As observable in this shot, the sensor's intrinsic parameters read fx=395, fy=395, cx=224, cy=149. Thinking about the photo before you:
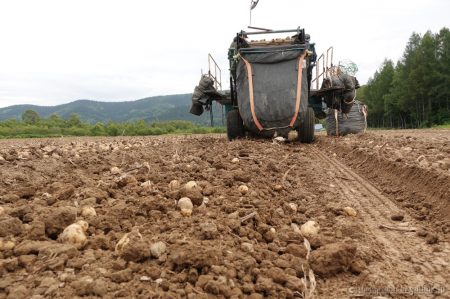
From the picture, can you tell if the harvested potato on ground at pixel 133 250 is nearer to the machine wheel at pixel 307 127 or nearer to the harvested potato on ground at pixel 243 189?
the harvested potato on ground at pixel 243 189

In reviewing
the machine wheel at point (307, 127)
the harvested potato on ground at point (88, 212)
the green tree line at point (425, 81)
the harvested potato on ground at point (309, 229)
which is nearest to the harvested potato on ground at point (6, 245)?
the harvested potato on ground at point (88, 212)

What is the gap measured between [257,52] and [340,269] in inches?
253

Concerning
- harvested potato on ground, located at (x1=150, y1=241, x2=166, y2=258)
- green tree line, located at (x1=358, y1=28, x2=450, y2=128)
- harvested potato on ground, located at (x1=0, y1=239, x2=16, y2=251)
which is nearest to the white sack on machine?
harvested potato on ground, located at (x1=150, y1=241, x2=166, y2=258)

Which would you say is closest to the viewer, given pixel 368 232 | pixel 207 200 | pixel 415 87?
pixel 368 232

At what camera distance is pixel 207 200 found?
9.44ft

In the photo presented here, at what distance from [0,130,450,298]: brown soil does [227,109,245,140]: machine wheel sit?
4.70m

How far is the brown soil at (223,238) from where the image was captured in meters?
1.73

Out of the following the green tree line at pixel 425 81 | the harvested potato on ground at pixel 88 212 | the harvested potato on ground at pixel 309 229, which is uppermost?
the green tree line at pixel 425 81

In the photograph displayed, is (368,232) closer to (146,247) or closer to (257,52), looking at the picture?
(146,247)

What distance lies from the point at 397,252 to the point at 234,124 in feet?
21.3

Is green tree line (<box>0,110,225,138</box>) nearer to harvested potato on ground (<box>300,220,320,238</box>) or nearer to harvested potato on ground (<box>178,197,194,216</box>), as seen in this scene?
harvested potato on ground (<box>178,197,194,216</box>)

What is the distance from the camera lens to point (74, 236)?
2.03 m

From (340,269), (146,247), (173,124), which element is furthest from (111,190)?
(173,124)

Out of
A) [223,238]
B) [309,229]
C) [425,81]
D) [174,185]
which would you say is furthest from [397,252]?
[425,81]
